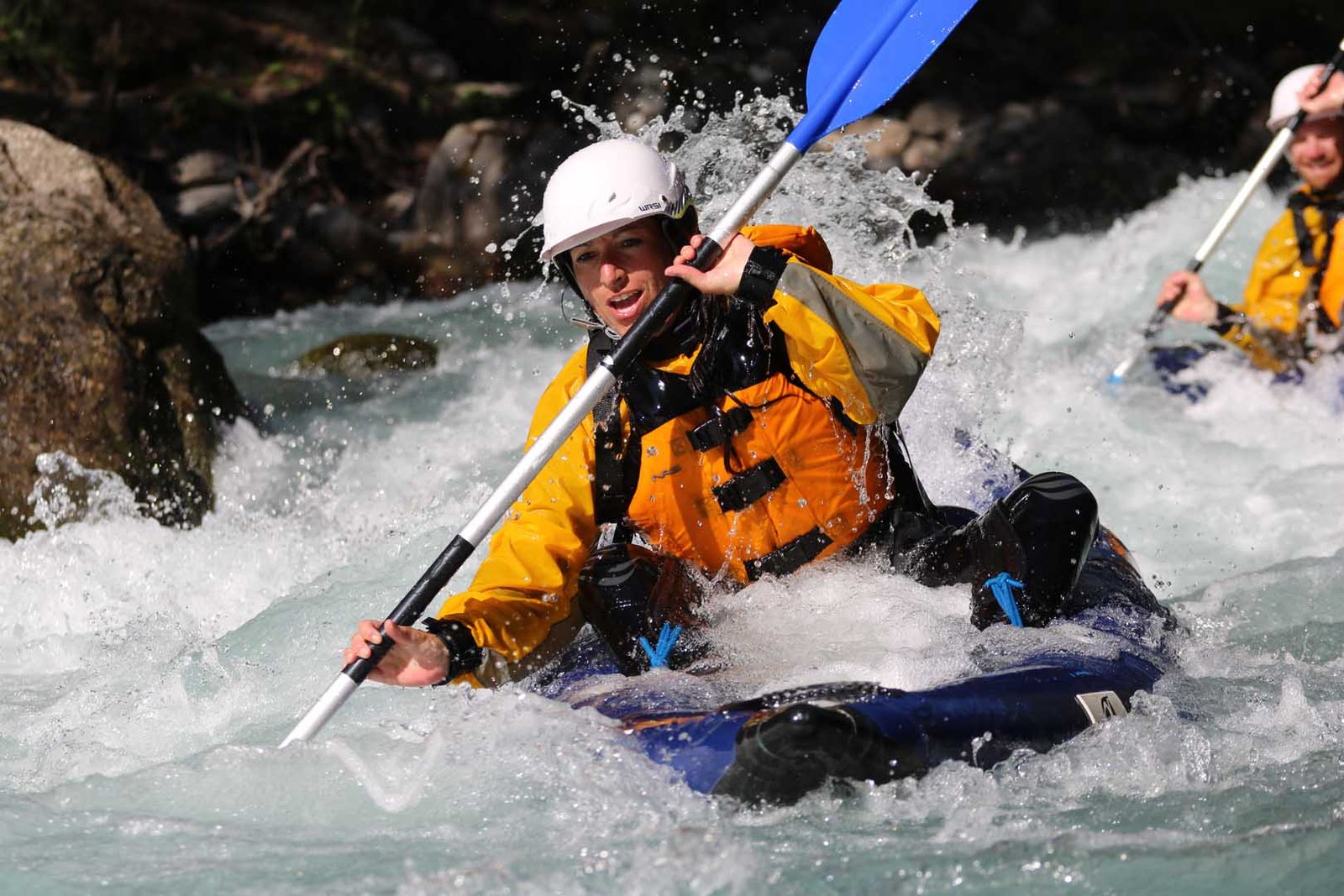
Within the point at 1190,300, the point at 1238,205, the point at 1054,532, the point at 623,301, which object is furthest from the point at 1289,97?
the point at 623,301

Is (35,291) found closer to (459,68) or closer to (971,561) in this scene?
(971,561)

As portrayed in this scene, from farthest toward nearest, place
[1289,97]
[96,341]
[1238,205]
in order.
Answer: [1238,205]
[1289,97]
[96,341]

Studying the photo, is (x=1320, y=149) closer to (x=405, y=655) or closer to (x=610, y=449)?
(x=610, y=449)

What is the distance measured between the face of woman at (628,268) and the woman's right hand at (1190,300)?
11.9 feet

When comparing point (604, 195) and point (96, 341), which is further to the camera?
point (96, 341)

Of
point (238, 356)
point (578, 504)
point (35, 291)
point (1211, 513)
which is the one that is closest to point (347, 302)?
point (238, 356)

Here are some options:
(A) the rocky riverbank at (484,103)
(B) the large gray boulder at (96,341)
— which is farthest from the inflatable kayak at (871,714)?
(A) the rocky riverbank at (484,103)

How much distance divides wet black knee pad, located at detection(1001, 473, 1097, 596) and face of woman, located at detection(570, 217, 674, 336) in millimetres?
973

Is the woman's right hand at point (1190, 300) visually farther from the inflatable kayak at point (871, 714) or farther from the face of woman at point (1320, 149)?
the inflatable kayak at point (871, 714)

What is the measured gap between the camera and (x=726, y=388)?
11.4 ft

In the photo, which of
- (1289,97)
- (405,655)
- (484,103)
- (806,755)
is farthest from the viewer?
(484,103)

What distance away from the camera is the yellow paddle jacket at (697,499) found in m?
3.48

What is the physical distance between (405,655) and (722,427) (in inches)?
34.0

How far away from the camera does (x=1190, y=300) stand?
6453 mm
